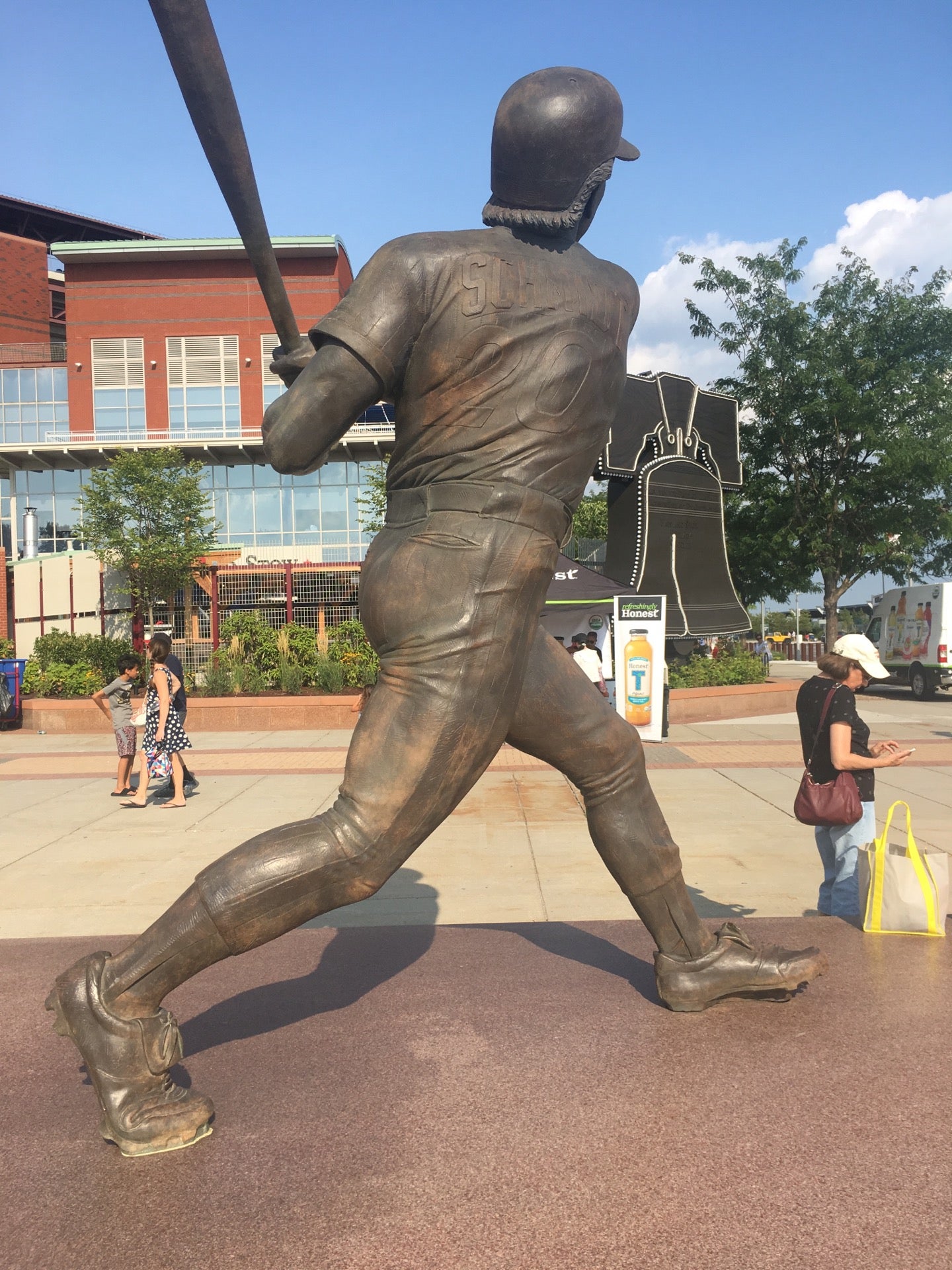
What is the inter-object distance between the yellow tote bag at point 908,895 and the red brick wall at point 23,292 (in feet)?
173

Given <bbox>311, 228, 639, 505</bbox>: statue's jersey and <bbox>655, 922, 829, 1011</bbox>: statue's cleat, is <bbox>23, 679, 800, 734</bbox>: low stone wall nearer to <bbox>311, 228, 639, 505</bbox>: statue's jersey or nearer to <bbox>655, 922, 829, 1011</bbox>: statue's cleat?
<bbox>655, 922, 829, 1011</bbox>: statue's cleat

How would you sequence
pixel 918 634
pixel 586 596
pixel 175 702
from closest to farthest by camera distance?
pixel 175 702 → pixel 586 596 → pixel 918 634

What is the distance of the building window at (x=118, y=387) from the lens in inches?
1673

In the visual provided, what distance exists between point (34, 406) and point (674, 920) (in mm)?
46230

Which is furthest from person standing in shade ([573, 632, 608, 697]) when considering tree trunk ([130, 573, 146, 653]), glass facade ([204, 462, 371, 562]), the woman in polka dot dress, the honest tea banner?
glass facade ([204, 462, 371, 562])

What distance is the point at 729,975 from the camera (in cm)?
271

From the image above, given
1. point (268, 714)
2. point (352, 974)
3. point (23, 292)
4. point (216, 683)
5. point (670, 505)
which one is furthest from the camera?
point (23, 292)

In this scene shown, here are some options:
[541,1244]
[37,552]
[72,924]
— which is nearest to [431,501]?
[541,1244]

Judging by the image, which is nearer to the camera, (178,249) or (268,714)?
(268,714)

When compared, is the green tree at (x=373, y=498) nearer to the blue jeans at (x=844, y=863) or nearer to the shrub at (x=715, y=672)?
the shrub at (x=715, y=672)

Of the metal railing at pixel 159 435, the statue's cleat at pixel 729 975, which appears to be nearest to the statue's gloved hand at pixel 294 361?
the statue's cleat at pixel 729 975

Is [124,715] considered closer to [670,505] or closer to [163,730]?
[163,730]

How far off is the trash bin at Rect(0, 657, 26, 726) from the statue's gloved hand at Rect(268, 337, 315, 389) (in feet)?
48.2

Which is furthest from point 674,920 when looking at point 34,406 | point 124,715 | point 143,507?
point 34,406
